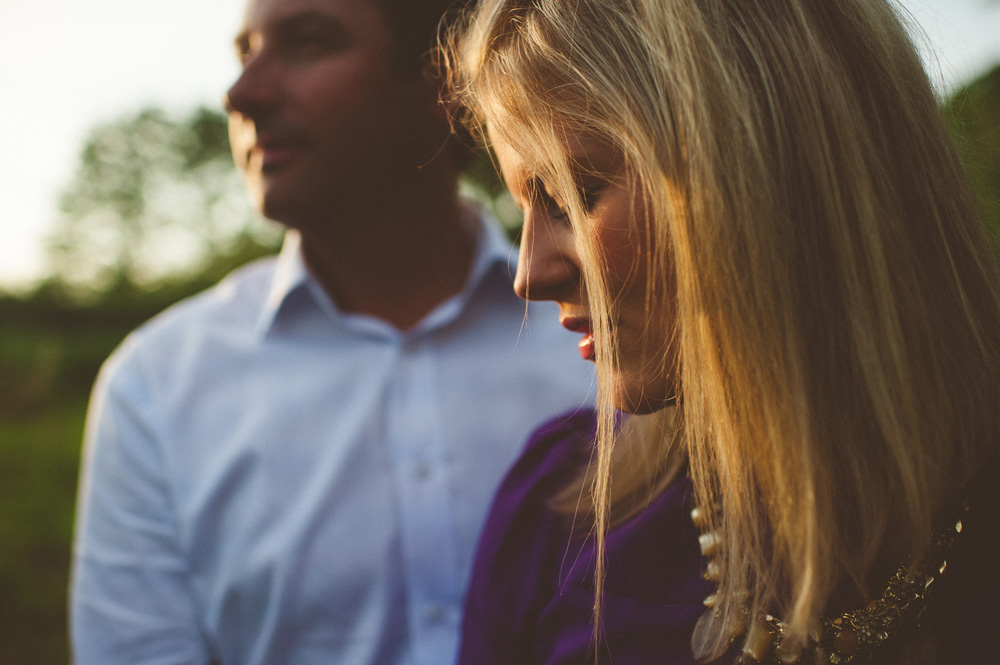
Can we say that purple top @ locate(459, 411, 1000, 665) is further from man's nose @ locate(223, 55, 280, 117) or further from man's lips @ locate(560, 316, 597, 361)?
man's nose @ locate(223, 55, 280, 117)

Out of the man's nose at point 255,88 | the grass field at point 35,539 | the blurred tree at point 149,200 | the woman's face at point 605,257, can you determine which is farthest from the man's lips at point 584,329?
the blurred tree at point 149,200

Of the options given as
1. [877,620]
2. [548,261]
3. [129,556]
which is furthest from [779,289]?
[129,556]

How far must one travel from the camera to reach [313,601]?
190cm

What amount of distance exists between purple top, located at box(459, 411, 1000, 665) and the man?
0.43 meters

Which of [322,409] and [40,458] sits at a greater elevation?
[322,409]

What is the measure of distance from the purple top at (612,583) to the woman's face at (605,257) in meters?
0.33

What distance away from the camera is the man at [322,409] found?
1.91 m

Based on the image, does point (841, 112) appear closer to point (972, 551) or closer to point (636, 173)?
point (636, 173)

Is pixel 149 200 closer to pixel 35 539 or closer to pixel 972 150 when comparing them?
pixel 35 539

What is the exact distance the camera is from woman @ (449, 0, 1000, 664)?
41.2 inches

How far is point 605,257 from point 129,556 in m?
1.79

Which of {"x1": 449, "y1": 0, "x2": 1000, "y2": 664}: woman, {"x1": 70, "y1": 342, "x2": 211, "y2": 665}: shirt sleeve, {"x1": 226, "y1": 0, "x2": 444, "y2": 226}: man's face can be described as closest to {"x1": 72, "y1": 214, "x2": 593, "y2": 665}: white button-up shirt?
{"x1": 70, "y1": 342, "x2": 211, "y2": 665}: shirt sleeve

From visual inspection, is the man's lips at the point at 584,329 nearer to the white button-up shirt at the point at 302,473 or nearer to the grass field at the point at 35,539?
the white button-up shirt at the point at 302,473

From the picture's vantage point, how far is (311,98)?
1.89 metres
